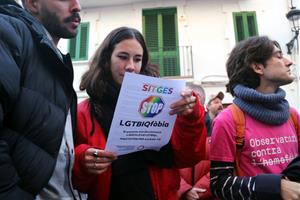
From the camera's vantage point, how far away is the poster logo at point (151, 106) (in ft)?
4.80

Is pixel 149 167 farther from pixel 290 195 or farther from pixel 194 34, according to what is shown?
pixel 194 34

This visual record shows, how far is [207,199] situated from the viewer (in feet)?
6.66

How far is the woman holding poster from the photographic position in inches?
61.5

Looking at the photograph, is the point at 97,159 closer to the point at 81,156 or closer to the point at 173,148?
the point at 81,156

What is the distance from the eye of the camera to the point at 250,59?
7.03 ft

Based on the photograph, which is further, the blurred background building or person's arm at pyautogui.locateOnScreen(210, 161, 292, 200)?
the blurred background building

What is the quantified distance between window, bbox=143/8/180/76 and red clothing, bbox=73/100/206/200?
25.3 ft

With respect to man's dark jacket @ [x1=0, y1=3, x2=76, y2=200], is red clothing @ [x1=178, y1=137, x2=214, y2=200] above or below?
below

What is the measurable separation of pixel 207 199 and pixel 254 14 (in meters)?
8.41

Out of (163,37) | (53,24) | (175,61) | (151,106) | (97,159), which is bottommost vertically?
(97,159)

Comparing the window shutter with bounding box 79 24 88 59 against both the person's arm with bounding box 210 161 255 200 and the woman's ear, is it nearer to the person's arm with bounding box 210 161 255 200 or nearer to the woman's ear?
the woman's ear

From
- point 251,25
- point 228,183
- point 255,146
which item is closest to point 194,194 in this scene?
point 228,183

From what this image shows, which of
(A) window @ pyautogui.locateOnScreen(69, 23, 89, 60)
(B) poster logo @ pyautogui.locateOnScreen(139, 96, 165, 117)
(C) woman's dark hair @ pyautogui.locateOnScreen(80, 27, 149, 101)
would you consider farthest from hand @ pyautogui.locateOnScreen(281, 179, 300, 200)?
(A) window @ pyautogui.locateOnScreen(69, 23, 89, 60)

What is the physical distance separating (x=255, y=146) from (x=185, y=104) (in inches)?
21.5
